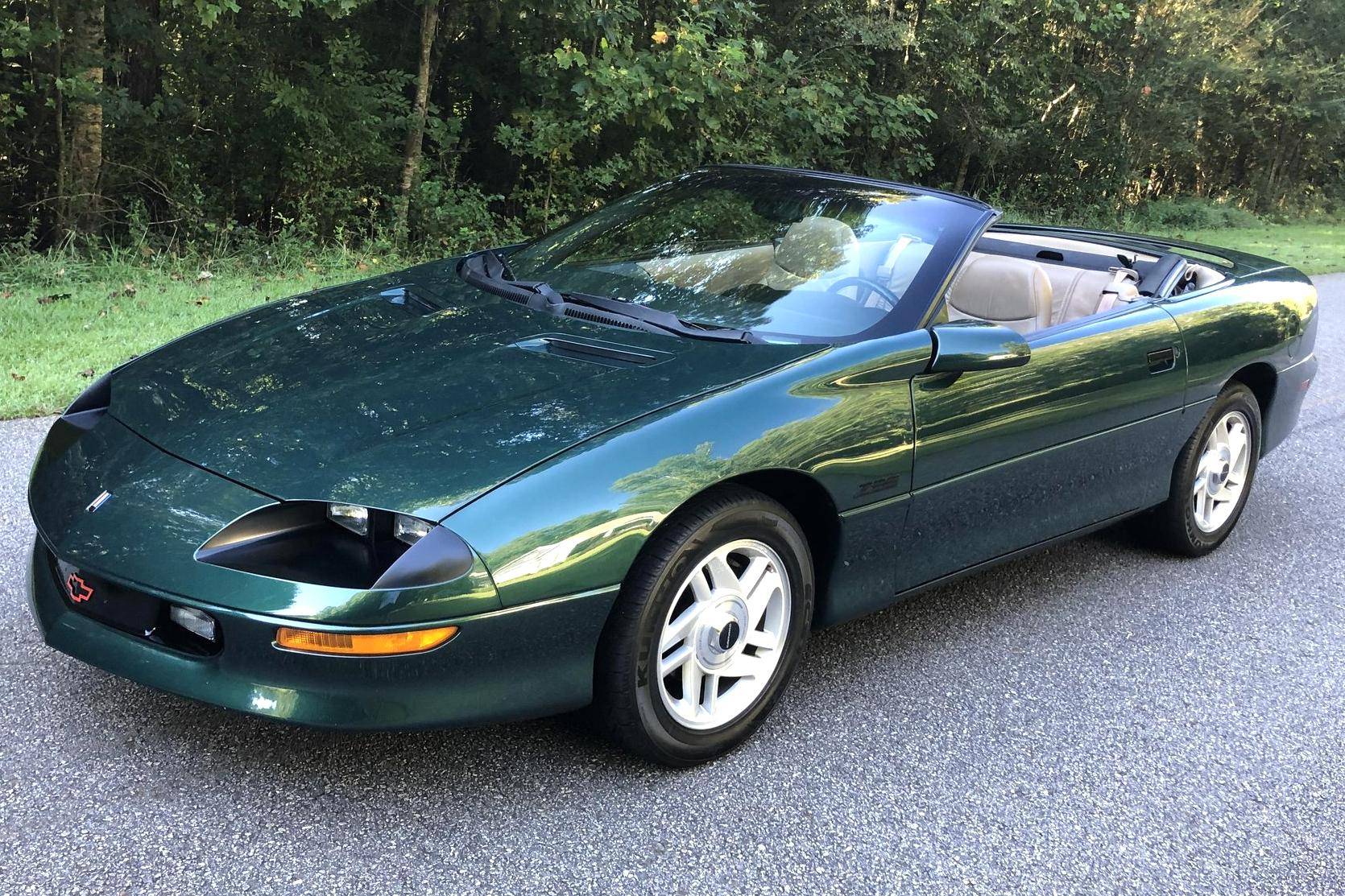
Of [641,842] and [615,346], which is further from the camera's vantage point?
[615,346]

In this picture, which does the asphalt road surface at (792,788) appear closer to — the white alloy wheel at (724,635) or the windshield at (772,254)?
the white alloy wheel at (724,635)

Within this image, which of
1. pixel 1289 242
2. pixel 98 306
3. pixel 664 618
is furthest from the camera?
pixel 1289 242

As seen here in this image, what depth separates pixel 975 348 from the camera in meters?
3.08

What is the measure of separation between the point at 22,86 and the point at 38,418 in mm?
6177

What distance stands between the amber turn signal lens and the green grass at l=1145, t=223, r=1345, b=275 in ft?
47.5

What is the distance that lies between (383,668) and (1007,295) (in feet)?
9.20

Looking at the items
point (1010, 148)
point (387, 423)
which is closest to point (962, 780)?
point (387, 423)

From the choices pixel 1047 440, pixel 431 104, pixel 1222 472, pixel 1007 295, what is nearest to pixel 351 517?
pixel 1047 440

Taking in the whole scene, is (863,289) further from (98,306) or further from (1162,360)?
(98,306)

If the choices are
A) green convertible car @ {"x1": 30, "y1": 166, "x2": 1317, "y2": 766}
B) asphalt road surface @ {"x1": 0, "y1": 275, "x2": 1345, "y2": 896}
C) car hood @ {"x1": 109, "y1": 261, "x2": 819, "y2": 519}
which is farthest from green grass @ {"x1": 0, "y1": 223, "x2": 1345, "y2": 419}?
green convertible car @ {"x1": 30, "y1": 166, "x2": 1317, "y2": 766}

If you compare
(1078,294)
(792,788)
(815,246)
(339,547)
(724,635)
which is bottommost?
(792,788)

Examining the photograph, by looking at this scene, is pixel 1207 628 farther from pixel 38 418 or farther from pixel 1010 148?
pixel 1010 148

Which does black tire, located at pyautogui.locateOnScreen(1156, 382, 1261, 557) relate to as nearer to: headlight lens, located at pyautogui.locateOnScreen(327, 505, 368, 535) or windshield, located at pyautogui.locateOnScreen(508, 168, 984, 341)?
windshield, located at pyautogui.locateOnScreen(508, 168, 984, 341)

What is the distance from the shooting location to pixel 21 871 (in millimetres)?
2164
